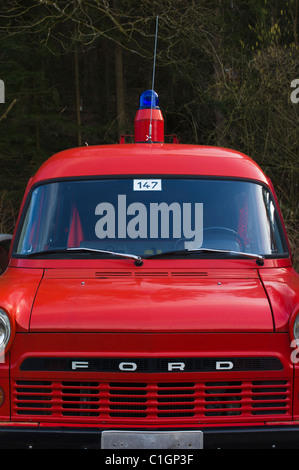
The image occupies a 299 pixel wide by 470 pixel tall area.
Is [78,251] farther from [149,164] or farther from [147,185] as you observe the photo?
[149,164]

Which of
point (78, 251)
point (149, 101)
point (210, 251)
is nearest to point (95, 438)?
point (78, 251)

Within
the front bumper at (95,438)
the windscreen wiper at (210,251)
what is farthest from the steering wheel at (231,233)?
the front bumper at (95,438)

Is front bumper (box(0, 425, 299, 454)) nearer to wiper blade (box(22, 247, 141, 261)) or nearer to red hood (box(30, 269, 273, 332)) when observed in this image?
red hood (box(30, 269, 273, 332))

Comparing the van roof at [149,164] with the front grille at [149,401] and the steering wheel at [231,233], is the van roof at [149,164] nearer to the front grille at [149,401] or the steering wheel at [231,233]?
the steering wheel at [231,233]

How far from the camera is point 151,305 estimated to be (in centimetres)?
405

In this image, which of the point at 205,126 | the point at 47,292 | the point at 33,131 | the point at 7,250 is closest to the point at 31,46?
the point at 33,131

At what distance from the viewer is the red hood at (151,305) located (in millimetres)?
3934

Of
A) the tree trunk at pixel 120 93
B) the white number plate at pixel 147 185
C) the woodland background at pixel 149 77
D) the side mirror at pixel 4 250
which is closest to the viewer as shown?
the white number plate at pixel 147 185

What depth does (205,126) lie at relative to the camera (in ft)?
70.2

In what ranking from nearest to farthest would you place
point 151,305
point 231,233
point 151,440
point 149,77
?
point 151,440 → point 151,305 → point 231,233 → point 149,77

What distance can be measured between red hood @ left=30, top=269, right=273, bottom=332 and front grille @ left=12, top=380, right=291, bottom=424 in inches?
12.4

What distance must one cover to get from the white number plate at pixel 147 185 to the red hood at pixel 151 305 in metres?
0.96

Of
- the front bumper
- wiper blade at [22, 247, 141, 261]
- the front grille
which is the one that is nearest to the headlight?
the front grille

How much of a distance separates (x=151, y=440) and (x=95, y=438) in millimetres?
313
